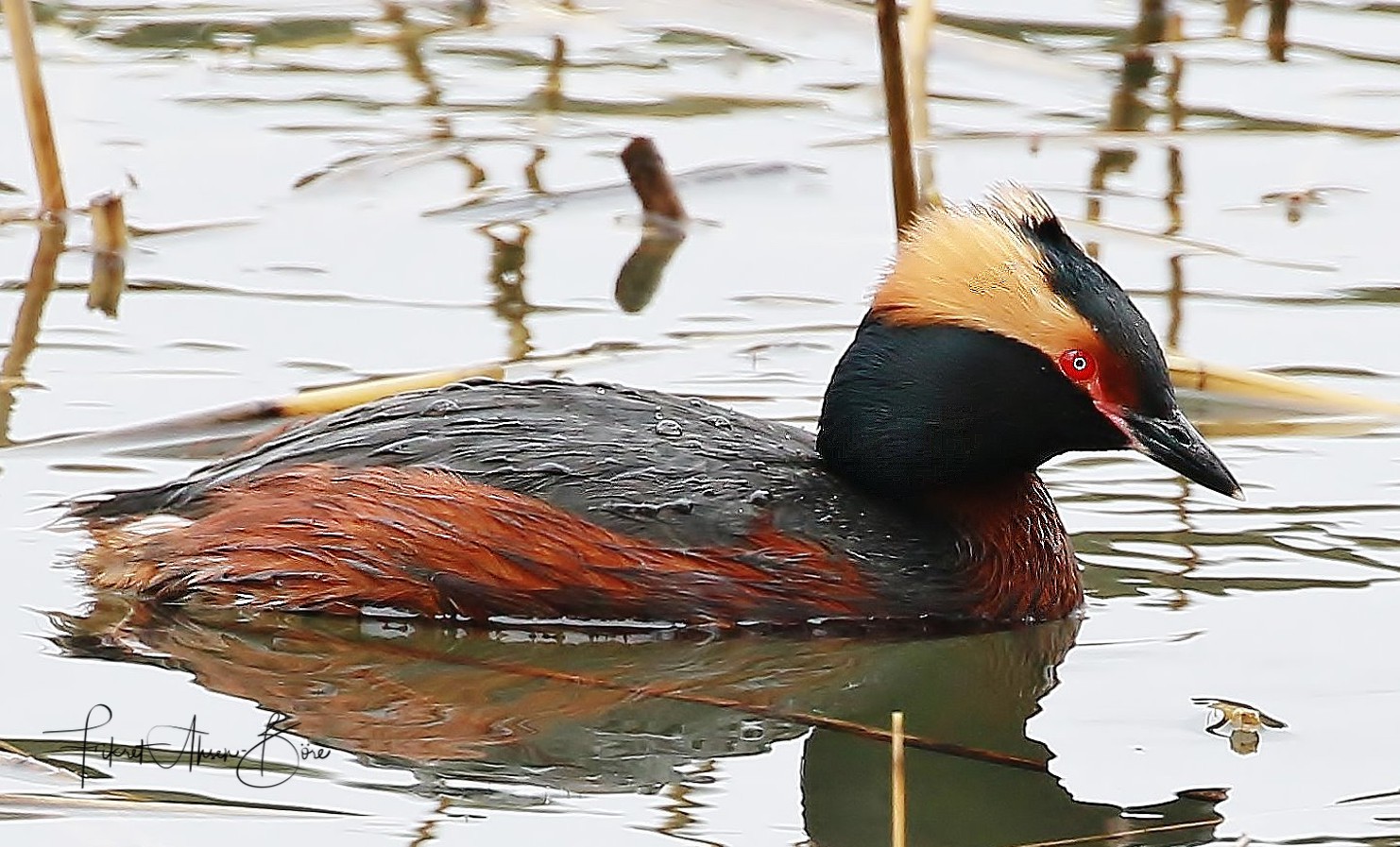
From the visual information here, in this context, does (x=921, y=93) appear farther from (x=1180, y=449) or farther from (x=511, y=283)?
(x=1180, y=449)

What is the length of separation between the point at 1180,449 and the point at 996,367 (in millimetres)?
506

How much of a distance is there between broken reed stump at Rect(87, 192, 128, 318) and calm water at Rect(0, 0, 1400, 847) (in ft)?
0.25

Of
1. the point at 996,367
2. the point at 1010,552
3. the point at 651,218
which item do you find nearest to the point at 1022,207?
the point at 996,367

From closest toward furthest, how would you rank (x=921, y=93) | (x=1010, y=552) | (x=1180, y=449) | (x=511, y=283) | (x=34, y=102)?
1. (x=1180, y=449)
2. (x=1010, y=552)
3. (x=34, y=102)
4. (x=511, y=283)
5. (x=921, y=93)

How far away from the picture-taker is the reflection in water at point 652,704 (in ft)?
19.0

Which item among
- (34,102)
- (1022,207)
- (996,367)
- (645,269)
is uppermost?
(1022,207)

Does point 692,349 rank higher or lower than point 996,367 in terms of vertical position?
lower

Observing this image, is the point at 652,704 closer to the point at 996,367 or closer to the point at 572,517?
the point at 572,517

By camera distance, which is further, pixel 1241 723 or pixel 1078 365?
pixel 1078 365

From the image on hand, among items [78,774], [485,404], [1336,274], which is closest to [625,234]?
[1336,274]

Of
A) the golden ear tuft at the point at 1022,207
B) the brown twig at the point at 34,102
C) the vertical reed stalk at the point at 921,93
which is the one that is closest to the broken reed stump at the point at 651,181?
the vertical reed stalk at the point at 921,93

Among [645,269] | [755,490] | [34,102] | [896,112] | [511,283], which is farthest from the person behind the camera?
[645,269]

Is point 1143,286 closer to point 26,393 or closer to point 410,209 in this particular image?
point 410,209

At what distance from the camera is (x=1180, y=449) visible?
6.86 metres
